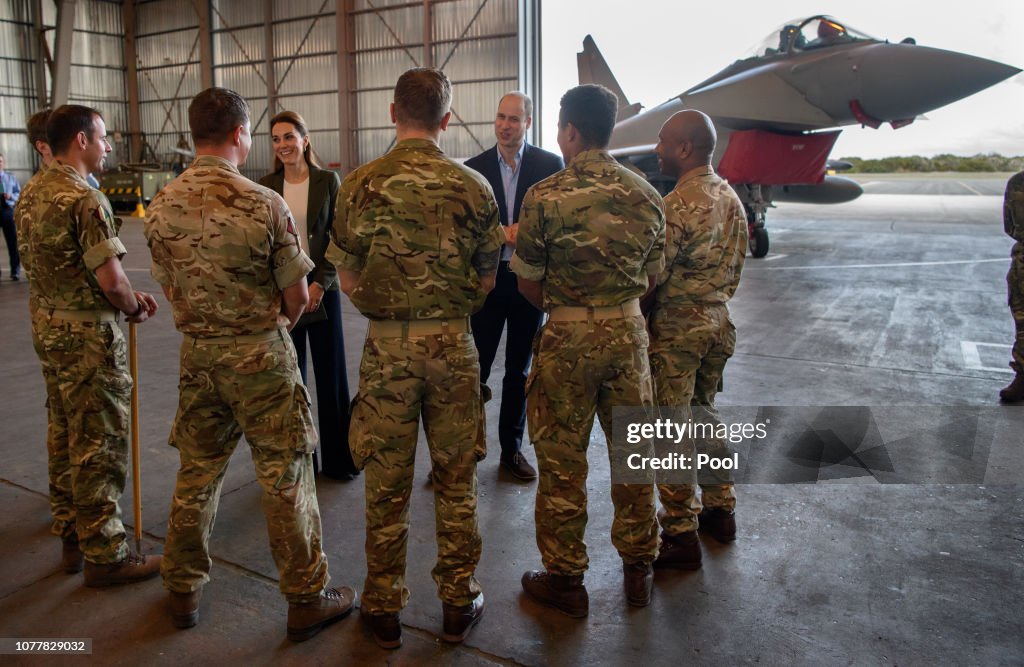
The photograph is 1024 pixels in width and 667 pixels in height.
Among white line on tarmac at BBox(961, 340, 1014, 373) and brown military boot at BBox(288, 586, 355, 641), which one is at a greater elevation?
white line on tarmac at BBox(961, 340, 1014, 373)

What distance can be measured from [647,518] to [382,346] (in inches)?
47.5

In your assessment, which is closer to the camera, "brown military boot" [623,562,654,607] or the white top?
"brown military boot" [623,562,654,607]

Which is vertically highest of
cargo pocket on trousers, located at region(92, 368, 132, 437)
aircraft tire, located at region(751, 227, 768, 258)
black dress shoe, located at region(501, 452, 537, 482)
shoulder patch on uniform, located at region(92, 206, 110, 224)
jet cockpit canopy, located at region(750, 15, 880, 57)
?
jet cockpit canopy, located at region(750, 15, 880, 57)

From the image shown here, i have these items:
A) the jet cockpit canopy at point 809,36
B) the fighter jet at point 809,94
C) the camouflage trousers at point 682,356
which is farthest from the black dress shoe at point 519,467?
the jet cockpit canopy at point 809,36

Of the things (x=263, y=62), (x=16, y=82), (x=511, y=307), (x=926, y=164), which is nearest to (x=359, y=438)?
(x=511, y=307)

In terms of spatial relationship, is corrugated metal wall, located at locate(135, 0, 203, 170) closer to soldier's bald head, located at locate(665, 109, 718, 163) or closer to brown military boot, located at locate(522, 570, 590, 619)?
soldier's bald head, located at locate(665, 109, 718, 163)

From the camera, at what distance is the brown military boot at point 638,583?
2.70 m

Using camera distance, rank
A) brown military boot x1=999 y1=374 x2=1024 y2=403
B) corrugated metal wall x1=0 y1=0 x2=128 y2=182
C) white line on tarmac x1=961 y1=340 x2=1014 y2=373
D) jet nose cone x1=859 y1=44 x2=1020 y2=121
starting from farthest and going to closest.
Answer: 1. corrugated metal wall x1=0 y1=0 x2=128 y2=182
2. jet nose cone x1=859 y1=44 x2=1020 y2=121
3. white line on tarmac x1=961 y1=340 x2=1014 y2=373
4. brown military boot x1=999 y1=374 x2=1024 y2=403

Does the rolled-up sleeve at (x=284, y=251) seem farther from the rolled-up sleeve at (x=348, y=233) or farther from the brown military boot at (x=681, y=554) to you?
the brown military boot at (x=681, y=554)

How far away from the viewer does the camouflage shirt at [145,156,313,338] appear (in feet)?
7.59

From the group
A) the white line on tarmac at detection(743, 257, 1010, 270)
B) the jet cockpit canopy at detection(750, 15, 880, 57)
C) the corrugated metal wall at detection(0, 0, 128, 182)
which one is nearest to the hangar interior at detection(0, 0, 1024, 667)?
the white line on tarmac at detection(743, 257, 1010, 270)

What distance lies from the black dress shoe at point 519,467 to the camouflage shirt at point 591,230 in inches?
63.1

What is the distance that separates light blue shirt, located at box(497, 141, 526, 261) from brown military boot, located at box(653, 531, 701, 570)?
5.87 feet

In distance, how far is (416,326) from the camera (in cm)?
238
